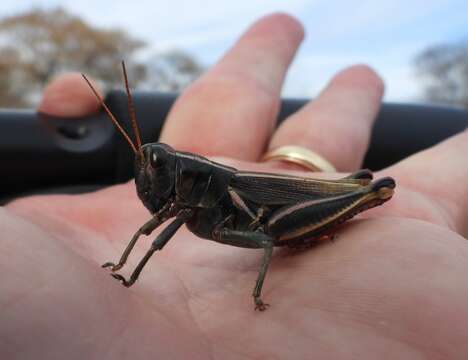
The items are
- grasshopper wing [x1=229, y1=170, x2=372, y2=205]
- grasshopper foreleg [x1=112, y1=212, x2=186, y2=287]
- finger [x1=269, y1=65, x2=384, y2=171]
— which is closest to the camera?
grasshopper foreleg [x1=112, y1=212, x2=186, y2=287]

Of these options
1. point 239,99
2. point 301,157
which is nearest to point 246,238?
point 301,157

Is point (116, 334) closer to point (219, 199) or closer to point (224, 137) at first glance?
point (219, 199)

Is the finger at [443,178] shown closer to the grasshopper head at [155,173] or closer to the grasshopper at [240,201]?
the grasshopper at [240,201]

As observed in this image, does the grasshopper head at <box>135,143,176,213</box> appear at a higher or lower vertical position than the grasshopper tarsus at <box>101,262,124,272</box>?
higher

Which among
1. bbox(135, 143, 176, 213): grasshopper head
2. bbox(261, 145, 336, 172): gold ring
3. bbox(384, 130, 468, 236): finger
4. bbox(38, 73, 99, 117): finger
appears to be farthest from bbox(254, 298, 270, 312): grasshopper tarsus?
bbox(38, 73, 99, 117): finger

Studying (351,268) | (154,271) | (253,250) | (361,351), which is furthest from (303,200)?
(361,351)

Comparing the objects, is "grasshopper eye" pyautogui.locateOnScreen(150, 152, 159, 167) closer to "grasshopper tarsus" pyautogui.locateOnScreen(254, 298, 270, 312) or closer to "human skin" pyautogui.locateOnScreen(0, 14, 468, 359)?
"human skin" pyautogui.locateOnScreen(0, 14, 468, 359)
